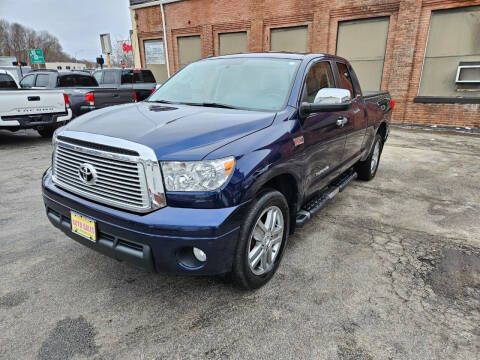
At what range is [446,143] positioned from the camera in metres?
8.68

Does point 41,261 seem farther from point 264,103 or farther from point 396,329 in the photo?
point 396,329

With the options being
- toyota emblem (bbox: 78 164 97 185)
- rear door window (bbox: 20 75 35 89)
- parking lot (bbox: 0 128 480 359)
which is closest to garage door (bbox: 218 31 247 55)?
rear door window (bbox: 20 75 35 89)

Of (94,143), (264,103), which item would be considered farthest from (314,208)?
(94,143)

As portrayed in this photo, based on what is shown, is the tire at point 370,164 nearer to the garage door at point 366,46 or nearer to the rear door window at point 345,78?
the rear door window at point 345,78

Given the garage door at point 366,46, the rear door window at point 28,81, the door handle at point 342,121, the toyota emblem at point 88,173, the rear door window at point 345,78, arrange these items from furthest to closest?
1. the garage door at point 366,46
2. the rear door window at point 28,81
3. the rear door window at point 345,78
4. the door handle at point 342,121
5. the toyota emblem at point 88,173

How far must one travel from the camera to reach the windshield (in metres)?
2.92

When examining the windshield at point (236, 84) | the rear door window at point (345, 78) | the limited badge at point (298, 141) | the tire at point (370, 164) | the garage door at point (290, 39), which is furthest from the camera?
the garage door at point (290, 39)

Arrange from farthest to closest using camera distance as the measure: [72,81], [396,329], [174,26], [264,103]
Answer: [174,26], [72,81], [264,103], [396,329]

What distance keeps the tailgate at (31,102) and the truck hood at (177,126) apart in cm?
569

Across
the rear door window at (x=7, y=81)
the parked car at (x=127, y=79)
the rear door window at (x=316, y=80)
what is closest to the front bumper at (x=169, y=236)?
the rear door window at (x=316, y=80)

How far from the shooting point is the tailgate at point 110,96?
834cm

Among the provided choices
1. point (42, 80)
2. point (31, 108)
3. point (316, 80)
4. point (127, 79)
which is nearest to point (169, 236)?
point (316, 80)

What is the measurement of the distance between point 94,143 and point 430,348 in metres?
2.58

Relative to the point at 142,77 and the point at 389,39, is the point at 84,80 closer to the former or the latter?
the point at 142,77
